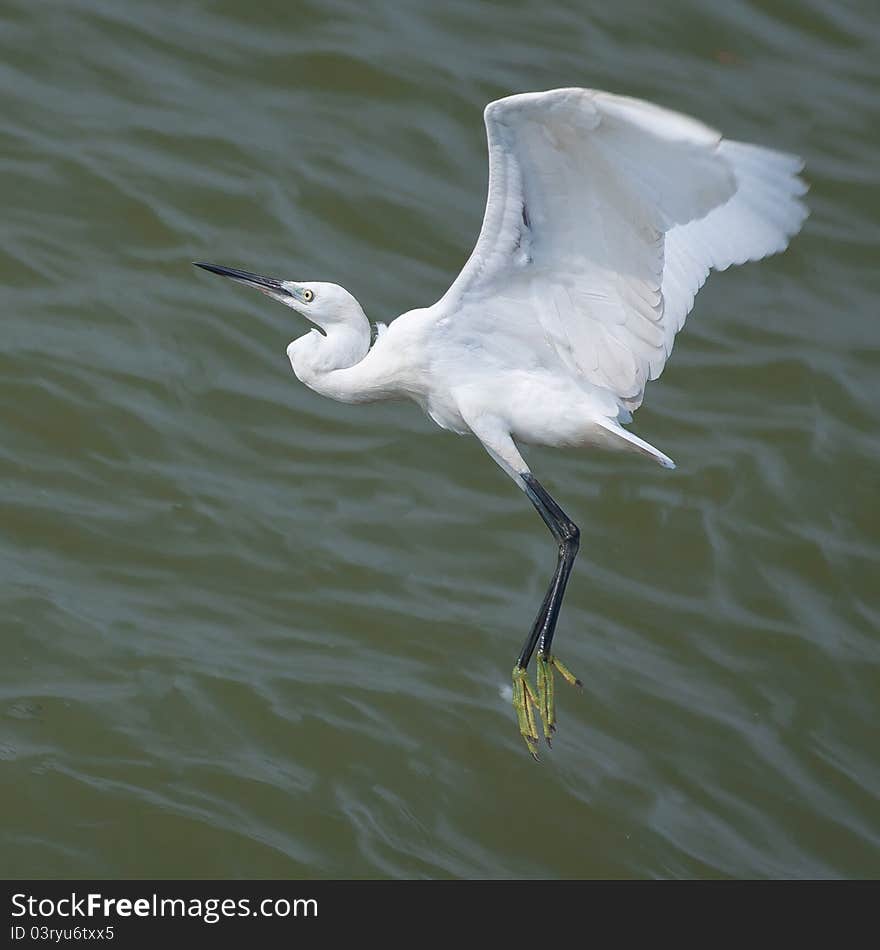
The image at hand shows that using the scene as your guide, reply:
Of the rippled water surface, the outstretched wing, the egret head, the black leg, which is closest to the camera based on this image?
the outstretched wing

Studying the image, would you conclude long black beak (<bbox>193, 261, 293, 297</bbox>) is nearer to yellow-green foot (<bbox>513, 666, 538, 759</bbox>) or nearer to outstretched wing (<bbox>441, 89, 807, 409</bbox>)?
outstretched wing (<bbox>441, 89, 807, 409</bbox>)

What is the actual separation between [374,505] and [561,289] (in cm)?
249

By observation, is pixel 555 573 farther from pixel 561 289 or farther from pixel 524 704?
pixel 561 289

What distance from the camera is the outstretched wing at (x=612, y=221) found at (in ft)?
16.9

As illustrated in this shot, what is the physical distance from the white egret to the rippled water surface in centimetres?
114

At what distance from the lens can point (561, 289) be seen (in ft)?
19.3

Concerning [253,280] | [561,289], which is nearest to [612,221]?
[561,289]

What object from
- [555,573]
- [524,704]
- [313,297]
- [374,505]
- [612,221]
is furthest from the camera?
[374,505]

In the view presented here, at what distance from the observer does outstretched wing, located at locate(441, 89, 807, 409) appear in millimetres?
5156

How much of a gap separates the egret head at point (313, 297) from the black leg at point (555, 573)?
2.80 feet

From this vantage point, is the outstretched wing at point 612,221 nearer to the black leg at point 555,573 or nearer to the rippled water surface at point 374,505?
the black leg at point 555,573

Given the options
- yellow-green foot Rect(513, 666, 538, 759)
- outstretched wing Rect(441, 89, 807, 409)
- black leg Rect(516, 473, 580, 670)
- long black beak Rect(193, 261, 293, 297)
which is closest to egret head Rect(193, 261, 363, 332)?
long black beak Rect(193, 261, 293, 297)
